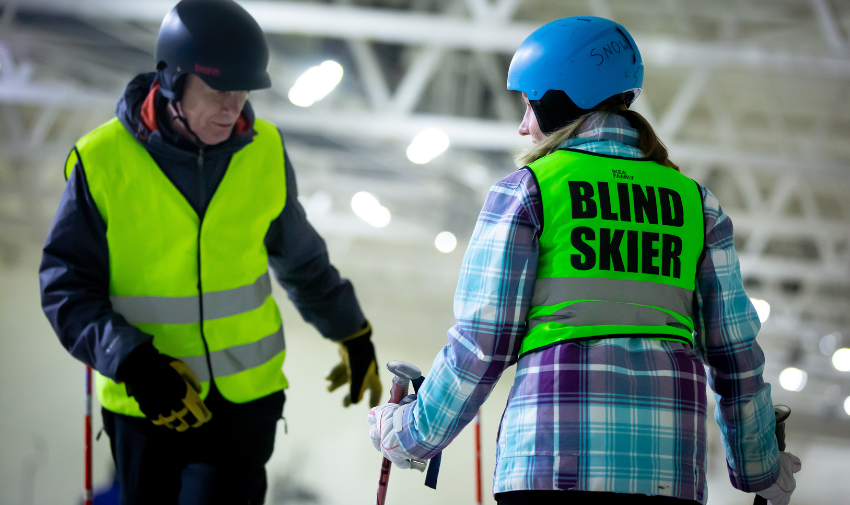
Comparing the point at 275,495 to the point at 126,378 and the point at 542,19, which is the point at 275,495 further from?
the point at 126,378

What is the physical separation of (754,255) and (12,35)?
11280 millimetres

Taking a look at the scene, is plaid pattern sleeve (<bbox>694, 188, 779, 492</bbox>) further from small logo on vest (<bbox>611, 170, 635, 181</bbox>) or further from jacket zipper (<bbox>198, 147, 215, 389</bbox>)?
jacket zipper (<bbox>198, 147, 215, 389</bbox>)

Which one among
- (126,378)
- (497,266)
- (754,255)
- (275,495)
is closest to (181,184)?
(126,378)

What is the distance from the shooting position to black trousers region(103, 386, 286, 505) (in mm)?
2004

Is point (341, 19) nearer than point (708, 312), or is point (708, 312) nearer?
point (708, 312)

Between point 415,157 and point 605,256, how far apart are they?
573cm

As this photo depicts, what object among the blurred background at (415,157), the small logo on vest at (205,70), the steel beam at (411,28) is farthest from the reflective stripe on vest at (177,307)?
the steel beam at (411,28)

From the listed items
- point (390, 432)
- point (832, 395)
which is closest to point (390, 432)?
point (390, 432)

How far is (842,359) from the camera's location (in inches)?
667

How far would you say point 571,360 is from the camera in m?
1.42

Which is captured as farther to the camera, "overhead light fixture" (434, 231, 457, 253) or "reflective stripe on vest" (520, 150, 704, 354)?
"overhead light fixture" (434, 231, 457, 253)

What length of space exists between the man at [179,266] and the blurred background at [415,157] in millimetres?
3174

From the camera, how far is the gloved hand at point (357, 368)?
8.14 feet

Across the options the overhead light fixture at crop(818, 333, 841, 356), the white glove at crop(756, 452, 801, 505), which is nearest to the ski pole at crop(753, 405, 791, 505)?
the white glove at crop(756, 452, 801, 505)
